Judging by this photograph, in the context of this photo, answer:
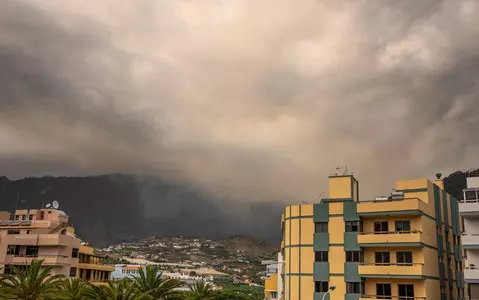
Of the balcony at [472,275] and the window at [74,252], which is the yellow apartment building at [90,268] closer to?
the window at [74,252]

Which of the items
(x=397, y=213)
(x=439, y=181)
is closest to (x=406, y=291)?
(x=397, y=213)

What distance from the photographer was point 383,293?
2299 inches

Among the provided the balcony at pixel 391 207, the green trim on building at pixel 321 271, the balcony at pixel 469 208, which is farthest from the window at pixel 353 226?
the balcony at pixel 469 208

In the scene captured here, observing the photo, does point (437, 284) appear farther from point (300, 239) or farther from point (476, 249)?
point (300, 239)

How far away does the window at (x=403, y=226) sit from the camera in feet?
193

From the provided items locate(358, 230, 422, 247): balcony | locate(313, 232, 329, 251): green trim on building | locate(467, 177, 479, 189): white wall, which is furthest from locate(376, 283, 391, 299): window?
locate(467, 177, 479, 189): white wall

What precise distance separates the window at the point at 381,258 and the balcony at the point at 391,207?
15.5 feet

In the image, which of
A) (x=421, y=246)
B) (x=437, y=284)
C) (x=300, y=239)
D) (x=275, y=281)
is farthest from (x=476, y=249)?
(x=275, y=281)

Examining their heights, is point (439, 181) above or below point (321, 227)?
above

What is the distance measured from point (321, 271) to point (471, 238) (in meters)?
17.9

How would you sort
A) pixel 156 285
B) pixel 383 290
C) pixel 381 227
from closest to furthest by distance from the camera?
pixel 156 285
pixel 383 290
pixel 381 227

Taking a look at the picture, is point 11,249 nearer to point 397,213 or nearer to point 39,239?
point 39,239

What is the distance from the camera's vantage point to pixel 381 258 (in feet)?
196

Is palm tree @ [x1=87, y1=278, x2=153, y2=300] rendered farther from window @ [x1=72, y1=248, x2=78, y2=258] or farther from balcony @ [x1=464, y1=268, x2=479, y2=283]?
window @ [x1=72, y1=248, x2=78, y2=258]
